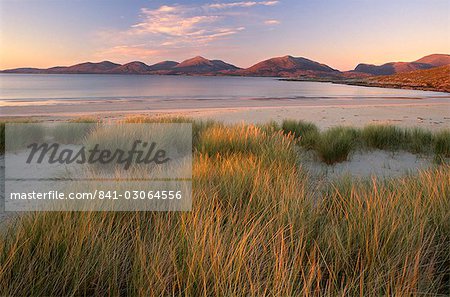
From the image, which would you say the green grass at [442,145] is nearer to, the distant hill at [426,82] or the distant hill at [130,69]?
the distant hill at [426,82]

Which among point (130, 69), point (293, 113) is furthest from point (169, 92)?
point (130, 69)

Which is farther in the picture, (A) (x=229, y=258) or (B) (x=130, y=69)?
(B) (x=130, y=69)

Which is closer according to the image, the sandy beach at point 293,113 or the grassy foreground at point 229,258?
the grassy foreground at point 229,258

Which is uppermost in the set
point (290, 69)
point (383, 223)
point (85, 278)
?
point (290, 69)

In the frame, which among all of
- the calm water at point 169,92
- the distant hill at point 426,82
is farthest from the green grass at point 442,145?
the distant hill at point 426,82

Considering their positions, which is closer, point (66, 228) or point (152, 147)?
point (66, 228)

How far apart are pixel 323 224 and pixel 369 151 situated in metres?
4.31

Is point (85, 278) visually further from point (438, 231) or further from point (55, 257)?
point (438, 231)

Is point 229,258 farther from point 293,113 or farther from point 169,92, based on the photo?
point 169,92

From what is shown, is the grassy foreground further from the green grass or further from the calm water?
the calm water

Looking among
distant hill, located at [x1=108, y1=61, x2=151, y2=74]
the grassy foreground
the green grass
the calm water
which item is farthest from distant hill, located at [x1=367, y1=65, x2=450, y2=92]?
distant hill, located at [x1=108, y1=61, x2=151, y2=74]

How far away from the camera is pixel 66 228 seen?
175cm

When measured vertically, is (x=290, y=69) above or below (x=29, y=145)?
above

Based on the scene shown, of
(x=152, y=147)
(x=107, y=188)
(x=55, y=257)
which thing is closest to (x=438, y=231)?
(x=55, y=257)
